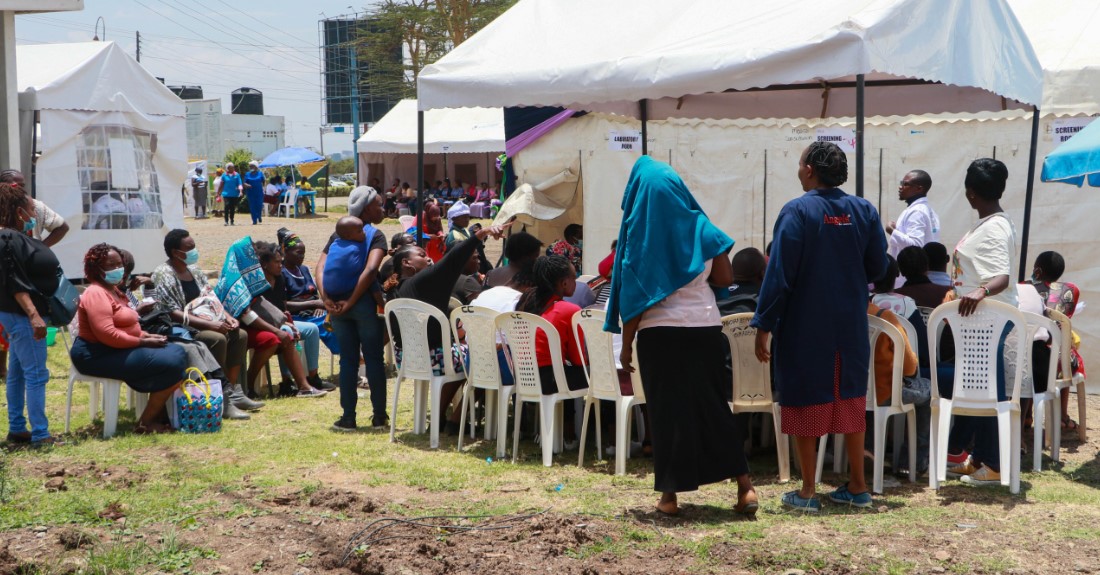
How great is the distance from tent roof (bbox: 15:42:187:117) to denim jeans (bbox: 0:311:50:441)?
7022 mm

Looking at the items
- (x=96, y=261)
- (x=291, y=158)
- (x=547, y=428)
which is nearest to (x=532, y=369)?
(x=547, y=428)

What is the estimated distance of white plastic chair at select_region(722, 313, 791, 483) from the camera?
5520 mm

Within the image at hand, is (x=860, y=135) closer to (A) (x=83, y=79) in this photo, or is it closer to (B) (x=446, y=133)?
(A) (x=83, y=79)

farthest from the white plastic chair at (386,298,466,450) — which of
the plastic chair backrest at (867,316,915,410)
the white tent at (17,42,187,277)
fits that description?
the white tent at (17,42,187,277)

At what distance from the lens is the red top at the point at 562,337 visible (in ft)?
20.3

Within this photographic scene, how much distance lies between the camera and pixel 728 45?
635 centimetres

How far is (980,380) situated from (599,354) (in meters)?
2.04

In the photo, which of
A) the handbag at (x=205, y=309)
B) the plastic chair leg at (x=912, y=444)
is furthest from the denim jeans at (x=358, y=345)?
the plastic chair leg at (x=912, y=444)

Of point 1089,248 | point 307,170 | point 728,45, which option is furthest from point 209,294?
point 307,170

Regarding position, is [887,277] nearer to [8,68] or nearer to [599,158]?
[599,158]

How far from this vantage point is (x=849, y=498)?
4957mm

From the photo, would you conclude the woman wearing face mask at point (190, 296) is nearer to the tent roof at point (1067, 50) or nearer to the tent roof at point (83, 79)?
the tent roof at point (83, 79)

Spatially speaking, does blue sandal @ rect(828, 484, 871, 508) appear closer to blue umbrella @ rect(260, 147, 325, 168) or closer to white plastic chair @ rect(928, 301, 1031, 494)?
white plastic chair @ rect(928, 301, 1031, 494)

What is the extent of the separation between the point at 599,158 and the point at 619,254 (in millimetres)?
6821
